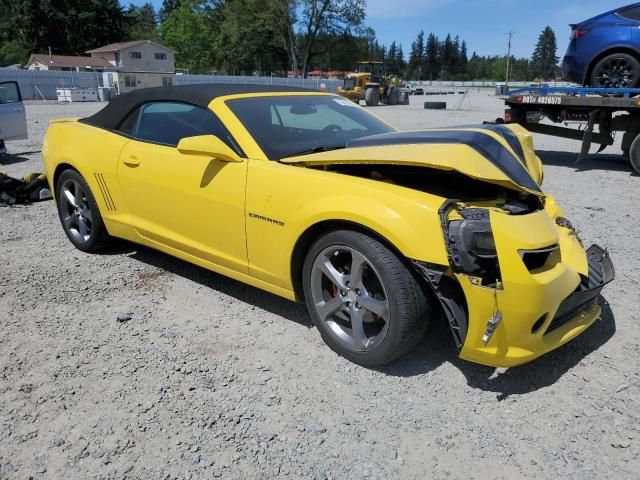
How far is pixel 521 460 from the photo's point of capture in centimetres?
219

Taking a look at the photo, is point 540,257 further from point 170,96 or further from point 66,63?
point 66,63

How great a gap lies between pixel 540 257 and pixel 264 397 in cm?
153

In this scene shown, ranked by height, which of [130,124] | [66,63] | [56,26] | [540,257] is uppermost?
[56,26]

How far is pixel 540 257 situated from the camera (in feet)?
8.18

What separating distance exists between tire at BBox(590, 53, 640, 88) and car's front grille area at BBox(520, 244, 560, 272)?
8.51 m

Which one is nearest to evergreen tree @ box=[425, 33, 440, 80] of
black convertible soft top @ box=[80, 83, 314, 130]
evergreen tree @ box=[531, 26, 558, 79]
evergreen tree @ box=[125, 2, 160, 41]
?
evergreen tree @ box=[531, 26, 558, 79]

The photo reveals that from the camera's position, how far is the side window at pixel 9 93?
10117 millimetres

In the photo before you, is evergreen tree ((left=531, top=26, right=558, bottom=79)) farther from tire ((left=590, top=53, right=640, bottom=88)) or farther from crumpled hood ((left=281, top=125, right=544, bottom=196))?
crumpled hood ((left=281, top=125, right=544, bottom=196))

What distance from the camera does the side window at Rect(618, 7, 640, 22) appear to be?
29.4 ft

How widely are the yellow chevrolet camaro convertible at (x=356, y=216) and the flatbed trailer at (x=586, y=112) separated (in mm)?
5837

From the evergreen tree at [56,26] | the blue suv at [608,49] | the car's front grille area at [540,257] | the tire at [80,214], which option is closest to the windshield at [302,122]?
the car's front grille area at [540,257]

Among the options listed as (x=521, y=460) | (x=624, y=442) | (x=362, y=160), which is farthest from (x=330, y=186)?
(x=624, y=442)

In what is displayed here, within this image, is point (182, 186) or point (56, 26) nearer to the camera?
point (182, 186)

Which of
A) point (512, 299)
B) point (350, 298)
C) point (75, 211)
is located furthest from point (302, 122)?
point (75, 211)
